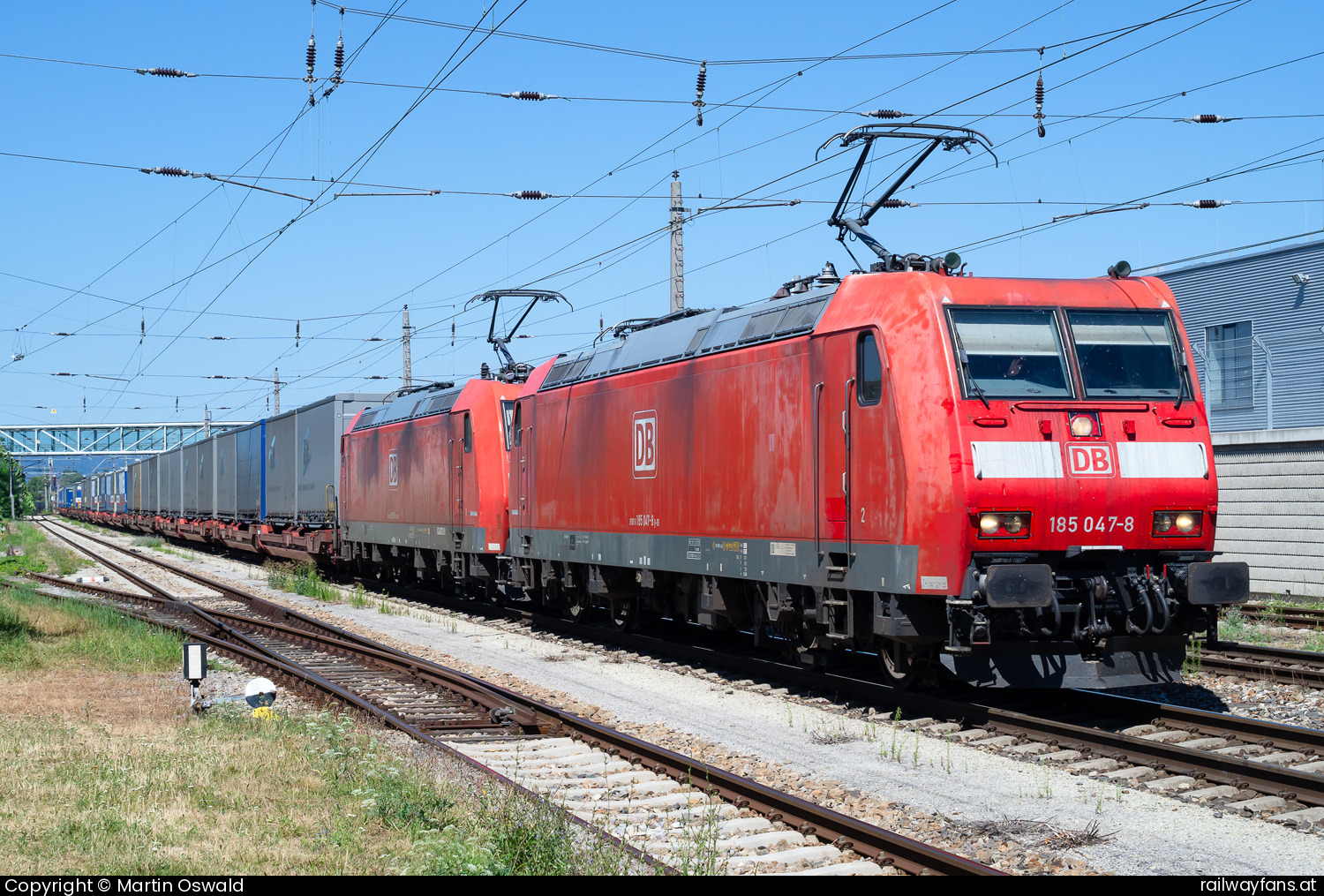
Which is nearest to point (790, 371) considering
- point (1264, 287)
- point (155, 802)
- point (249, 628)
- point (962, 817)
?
point (962, 817)

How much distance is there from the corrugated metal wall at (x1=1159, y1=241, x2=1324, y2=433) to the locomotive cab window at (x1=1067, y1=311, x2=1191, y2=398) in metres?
17.3

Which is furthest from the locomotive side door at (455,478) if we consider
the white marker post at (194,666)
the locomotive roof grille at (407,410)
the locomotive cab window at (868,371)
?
the locomotive cab window at (868,371)

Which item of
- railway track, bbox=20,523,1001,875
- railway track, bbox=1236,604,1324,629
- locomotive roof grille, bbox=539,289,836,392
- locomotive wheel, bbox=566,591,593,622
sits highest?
locomotive roof grille, bbox=539,289,836,392

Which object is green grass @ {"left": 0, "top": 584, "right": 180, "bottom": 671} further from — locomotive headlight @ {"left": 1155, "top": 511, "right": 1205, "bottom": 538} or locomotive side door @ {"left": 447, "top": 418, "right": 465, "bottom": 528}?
locomotive headlight @ {"left": 1155, "top": 511, "right": 1205, "bottom": 538}

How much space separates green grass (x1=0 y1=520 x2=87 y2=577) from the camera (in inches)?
1201

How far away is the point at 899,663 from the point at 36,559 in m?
35.7

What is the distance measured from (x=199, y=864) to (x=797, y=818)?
326 centimetres

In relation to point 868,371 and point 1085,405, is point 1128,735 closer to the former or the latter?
point 1085,405

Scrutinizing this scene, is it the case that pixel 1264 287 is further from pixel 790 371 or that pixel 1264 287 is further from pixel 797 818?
pixel 797 818

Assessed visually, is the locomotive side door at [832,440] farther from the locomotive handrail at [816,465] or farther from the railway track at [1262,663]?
the railway track at [1262,663]

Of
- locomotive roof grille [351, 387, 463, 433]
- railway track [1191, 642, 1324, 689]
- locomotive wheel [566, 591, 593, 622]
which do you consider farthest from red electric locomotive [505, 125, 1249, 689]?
locomotive roof grille [351, 387, 463, 433]

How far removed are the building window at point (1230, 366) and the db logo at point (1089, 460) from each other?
67.4 feet

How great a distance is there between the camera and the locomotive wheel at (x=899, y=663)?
10.9 m

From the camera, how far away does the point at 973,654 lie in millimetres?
9680
